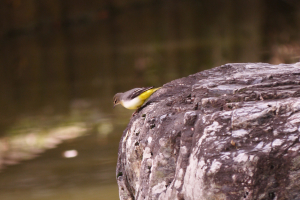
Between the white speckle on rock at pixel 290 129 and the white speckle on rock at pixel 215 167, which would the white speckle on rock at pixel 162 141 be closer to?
the white speckle on rock at pixel 215 167

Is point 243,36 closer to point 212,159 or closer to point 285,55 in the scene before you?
point 285,55

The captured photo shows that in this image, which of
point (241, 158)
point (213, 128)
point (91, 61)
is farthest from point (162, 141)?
point (91, 61)

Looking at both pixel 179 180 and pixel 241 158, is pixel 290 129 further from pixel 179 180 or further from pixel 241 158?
pixel 179 180

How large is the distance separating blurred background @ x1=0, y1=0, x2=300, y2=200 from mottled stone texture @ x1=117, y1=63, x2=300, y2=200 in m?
1.31

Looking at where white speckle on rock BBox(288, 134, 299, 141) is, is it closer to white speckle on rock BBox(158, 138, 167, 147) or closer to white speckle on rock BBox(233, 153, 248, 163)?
white speckle on rock BBox(233, 153, 248, 163)

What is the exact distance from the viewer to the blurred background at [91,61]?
142 inches

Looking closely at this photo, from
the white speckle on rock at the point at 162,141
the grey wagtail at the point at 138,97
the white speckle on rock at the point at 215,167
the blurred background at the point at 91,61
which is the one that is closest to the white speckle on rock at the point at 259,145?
the white speckle on rock at the point at 215,167

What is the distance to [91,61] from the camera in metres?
6.57

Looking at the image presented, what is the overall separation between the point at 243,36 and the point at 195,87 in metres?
5.59

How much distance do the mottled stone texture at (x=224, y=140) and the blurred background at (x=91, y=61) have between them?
51.4 inches

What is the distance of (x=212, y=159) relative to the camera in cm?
138

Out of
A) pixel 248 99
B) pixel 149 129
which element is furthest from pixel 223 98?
pixel 149 129

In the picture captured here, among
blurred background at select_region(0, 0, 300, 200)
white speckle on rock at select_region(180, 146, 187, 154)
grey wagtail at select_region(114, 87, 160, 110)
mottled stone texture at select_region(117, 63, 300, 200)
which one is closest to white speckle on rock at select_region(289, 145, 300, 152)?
mottled stone texture at select_region(117, 63, 300, 200)

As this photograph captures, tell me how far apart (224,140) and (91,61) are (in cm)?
530
